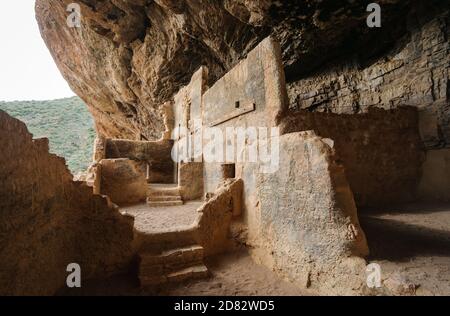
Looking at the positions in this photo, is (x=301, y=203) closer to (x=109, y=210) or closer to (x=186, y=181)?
(x=109, y=210)

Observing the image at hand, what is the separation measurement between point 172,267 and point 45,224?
6.52ft

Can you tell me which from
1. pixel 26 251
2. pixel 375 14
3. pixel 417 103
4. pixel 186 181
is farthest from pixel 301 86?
pixel 26 251

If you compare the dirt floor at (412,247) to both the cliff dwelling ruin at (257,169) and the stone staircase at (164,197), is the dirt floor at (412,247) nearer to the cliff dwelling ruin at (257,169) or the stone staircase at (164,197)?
the cliff dwelling ruin at (257,169)

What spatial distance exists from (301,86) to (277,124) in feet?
23.2

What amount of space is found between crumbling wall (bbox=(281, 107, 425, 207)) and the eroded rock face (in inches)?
56.0

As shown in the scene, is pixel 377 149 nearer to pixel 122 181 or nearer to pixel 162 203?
pixel 162 203

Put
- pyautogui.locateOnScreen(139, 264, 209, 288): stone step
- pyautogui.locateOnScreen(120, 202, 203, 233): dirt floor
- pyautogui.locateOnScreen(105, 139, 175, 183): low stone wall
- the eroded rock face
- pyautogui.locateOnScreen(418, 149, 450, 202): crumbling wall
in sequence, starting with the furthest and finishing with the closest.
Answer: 1. pyautogui.locateOnScreen(105, 139, 175, 183): low stone wall
2. the eroded rock face
3. pyautogui.locateOnScreen(418, 149, 450, 202): crumbling wall
4. pyautogui.locateOnScreen(120, 202, 203, 233): dirt floor
5. pyautogui.locateOnScreen(139, 264, 209, 288): stone step

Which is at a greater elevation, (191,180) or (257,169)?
(257,169)

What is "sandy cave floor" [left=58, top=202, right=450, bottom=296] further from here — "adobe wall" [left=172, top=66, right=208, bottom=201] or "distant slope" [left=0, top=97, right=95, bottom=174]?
"distant slope" [left=0, top=97, right=95, bottom=174]

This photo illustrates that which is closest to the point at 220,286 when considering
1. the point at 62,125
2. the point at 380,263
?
the point at 380,263

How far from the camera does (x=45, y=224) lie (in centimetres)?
307

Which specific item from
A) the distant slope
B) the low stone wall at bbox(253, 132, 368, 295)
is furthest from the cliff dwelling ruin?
the distant slope

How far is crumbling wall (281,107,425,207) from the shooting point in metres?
5.49

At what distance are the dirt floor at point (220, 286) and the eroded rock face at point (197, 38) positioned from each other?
22.2 ft
